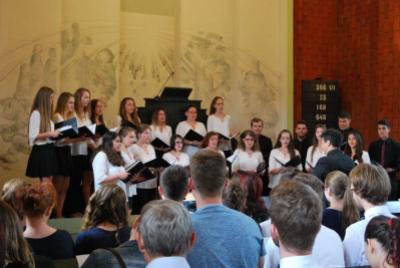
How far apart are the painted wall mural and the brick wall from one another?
82 cm

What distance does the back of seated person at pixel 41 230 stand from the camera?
306 cm

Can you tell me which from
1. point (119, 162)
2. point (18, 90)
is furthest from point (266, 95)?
point (119, 162)

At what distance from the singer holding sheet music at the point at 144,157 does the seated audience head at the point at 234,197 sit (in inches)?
139

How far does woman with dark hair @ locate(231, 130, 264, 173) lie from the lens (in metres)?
7.84

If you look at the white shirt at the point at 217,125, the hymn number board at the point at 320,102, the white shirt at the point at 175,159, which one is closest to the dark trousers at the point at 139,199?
the white shirt at the point at 175,159

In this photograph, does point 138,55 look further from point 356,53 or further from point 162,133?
point 356,53

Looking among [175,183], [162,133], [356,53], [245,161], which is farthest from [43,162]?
[356,53]

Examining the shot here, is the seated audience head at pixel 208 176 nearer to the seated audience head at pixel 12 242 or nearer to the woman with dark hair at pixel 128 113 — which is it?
the seated audience head at pixel 12 242

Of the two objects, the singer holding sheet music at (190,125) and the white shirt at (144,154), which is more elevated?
the singer holding sheet music at (190,125)

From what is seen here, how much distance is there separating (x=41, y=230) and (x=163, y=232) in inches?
52.9

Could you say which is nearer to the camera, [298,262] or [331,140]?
[298,262]

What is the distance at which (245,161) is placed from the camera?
7.85 metres

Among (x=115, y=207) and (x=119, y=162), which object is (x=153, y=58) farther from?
(x=115, y=207)

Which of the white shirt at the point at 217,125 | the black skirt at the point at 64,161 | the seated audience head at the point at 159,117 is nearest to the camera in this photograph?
the black skirt at the point at 64,161
